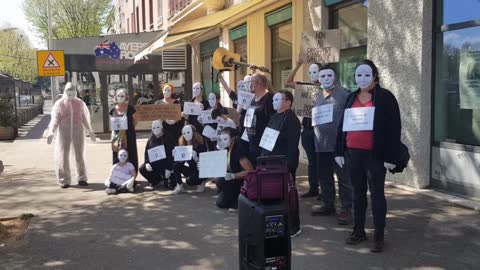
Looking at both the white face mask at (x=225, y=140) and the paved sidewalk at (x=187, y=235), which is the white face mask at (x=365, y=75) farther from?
the white face mask at (x=225, y=140)

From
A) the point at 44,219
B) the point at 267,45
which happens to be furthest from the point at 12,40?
the point at 44,219

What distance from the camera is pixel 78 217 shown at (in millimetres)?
6504

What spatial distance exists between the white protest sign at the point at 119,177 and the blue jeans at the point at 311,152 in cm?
288

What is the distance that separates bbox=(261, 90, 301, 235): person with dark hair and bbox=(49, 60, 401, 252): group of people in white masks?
0.01 m

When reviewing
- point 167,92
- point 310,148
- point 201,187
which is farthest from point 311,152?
point 167,92

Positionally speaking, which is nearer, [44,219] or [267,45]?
[44,219]

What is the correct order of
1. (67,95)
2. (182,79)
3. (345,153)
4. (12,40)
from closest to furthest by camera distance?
(345,153) < (67,95) < (182,79) < (12,40)

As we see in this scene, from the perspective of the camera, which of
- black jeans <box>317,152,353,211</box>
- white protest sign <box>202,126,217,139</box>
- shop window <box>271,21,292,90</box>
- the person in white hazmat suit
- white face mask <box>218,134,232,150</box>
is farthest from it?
shop window <box>271,21,292,90</box>

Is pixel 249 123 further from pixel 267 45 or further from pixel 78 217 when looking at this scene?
pixel 267 45

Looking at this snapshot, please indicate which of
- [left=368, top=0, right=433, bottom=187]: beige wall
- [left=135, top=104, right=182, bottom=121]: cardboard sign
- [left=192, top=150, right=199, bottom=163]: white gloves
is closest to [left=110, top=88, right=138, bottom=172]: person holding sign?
[left=135, top=104, right=182, bottom=121]: cardboard sign

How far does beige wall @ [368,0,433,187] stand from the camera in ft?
22.5

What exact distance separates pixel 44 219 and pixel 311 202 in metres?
Result: 3.45

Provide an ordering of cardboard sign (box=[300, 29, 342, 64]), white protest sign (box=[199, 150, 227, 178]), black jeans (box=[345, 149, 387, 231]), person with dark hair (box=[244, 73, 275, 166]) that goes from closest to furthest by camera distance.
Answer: black jeans (box=[345, 149, 387, 231]), person with dark hair (box=[244, 73, 275, 166]), white protest sign (box=[199, 150, 227, 178]), cardboard sign (box=[300, 29, 342, 64])

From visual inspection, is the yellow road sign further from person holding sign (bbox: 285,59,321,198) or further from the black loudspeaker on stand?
the black loudspeaker on stand
